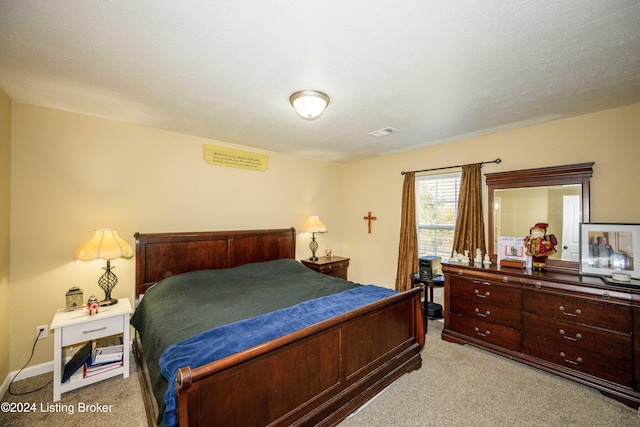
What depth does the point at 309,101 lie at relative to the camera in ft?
6.89

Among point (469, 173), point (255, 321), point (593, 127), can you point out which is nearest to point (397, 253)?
point (469, 173)

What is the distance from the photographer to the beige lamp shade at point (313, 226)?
420cm

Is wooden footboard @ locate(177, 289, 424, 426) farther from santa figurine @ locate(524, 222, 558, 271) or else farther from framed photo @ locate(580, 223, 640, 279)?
framed photo @ locate(580, 223, 640, 279)

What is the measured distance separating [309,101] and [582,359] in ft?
10.6

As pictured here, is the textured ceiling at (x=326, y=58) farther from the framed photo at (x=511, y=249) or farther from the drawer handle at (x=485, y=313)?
the drawer handle at (x=485, y=313)

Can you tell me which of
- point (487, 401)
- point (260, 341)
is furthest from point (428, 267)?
point (260, 341)

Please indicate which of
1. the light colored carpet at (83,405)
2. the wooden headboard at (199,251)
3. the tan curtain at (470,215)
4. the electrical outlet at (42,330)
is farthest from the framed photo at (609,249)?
the electrical outlet at (42,330)

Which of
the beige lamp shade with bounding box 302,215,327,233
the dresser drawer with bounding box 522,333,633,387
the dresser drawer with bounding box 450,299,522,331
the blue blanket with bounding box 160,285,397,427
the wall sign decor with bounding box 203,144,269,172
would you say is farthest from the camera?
the beige lamp shade with bounding box 302,215,327,233

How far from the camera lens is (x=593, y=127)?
8.52 feet

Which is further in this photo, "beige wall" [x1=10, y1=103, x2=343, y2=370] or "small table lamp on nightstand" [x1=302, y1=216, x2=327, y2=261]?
"small table lamp on nightstand" [x1=302, y1=216, x2=327, y2=261]

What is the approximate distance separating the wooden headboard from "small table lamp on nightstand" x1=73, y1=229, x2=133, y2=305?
27cm

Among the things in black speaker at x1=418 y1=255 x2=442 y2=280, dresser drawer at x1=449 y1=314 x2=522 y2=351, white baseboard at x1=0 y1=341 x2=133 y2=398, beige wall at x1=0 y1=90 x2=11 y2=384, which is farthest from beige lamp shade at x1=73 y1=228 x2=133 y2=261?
dresser drawer at x1=449 y1=314 x2=522 y2=351

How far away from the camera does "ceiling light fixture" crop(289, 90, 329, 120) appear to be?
2.09 metres

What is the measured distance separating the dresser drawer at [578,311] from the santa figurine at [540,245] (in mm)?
425
